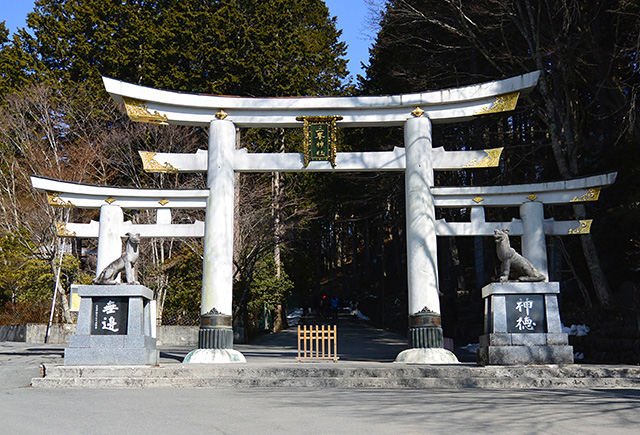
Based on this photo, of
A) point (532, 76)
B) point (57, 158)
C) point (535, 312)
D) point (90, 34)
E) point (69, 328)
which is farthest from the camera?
point (90, 34)

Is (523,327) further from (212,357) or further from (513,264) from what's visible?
(212,357)

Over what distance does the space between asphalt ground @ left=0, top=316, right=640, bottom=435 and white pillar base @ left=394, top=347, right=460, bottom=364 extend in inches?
128

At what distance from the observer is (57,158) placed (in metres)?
22.6

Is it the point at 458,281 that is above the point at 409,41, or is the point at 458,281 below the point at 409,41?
below

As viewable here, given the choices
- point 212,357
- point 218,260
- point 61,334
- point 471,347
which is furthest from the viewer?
point 61,334

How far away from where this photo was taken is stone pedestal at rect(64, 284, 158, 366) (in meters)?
10.6

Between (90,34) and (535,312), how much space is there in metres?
25.0

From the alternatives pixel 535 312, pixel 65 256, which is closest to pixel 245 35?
pixel 65 256

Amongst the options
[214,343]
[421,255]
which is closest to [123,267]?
[214,343]

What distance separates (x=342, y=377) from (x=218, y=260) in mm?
4342

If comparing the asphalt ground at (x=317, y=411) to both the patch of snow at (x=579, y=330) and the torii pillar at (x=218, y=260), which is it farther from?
→ the patch of snow at (x=579, y=330)

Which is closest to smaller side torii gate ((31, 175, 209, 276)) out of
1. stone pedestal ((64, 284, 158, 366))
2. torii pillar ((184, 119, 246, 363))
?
torii pillar ((184, 119, 246, 363))

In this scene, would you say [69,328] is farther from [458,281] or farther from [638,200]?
[638,200]

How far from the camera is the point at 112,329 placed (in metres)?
10.9
